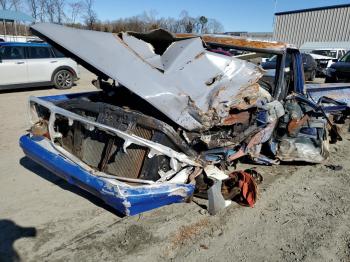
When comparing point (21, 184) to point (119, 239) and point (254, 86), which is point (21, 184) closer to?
point (119, 239)

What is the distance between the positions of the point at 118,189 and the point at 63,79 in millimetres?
9044

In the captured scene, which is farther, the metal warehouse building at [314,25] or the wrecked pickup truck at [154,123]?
the metal warehouse building at [314,25]

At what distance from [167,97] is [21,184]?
2.18 metres

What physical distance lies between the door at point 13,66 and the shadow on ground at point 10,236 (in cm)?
763

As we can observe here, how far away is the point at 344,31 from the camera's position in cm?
2820

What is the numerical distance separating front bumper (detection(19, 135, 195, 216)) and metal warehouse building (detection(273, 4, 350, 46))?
30345 millimetres

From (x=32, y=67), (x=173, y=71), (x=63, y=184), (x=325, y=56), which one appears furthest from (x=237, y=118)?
(x=325, y=56)

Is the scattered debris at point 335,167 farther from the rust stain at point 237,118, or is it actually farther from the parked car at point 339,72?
the parked car at point 339,72

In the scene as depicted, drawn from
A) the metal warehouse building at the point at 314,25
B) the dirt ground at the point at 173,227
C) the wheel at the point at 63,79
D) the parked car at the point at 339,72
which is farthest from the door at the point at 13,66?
the metal warehouse building at the point at 314,25

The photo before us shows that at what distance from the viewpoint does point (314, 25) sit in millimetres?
30281

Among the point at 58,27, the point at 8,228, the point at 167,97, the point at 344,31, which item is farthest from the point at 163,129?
the point at 344,31

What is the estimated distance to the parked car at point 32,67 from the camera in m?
9.55

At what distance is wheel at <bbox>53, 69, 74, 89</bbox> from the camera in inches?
417

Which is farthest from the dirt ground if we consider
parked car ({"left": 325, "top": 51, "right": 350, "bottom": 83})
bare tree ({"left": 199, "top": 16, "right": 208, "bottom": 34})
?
bare tree ({"left": 199, "top": 16, "right": 208, "bottom": 34})
